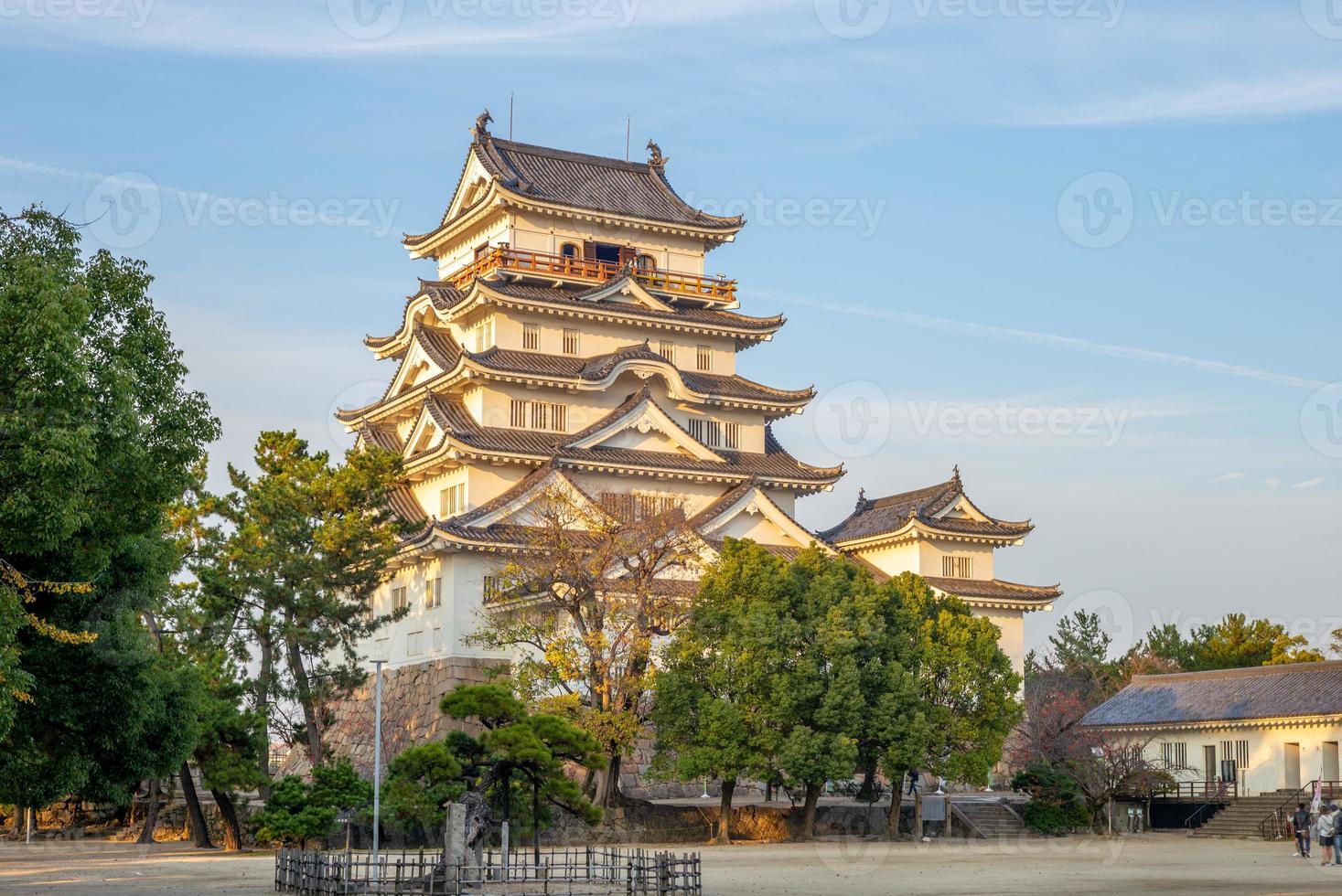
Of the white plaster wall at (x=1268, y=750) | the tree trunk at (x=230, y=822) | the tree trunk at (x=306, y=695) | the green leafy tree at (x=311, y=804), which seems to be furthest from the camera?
the white plaster wall at (x=1268, y=750)

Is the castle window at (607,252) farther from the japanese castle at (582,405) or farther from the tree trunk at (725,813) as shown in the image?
the tree trunk at (725,813)

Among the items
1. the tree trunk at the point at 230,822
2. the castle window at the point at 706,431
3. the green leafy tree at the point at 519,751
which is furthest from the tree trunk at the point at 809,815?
the castle window at the point at 706,431

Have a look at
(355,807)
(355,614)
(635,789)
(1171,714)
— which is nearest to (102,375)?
(355,807)

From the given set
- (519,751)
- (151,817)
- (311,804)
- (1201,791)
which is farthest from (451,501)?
(519,751)

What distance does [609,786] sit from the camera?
3903cm

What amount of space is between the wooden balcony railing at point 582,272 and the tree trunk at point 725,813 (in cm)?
1917

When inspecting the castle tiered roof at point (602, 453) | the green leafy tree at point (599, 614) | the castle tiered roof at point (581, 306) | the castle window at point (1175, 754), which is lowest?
the castle window at point (1175, 754)

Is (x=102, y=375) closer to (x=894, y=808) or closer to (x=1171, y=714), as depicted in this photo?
(x=894, y=808)

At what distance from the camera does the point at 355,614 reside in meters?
42.6

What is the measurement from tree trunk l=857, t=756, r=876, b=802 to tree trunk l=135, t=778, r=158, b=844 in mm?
17314

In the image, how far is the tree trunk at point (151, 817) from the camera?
128ft

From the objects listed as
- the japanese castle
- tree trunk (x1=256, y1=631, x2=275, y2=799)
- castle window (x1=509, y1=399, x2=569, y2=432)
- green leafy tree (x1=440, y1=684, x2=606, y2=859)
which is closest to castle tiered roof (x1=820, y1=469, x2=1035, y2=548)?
the japanese castle

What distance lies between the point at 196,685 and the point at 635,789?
17923 mm

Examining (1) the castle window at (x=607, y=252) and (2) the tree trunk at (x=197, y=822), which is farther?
(1) the castle window at (x=607, y=252)
